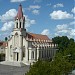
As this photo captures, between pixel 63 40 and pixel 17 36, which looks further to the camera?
pixel 63 40

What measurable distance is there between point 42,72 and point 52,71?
8.71 ft

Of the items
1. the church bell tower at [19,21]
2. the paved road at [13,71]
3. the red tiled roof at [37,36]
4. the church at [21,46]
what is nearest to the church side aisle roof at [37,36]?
the red tiled roof at [37,36]

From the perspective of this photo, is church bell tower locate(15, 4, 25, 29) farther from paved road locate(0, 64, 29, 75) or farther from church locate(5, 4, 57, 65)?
paved road locate(0, 64, 29, 75)

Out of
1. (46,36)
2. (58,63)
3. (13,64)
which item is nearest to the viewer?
(58,63)

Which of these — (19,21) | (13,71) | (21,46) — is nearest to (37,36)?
(21,46)

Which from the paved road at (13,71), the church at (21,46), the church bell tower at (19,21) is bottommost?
the paved road at (13,71)

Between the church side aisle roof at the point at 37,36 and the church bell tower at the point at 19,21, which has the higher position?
the church bell tower at the point at 19,21

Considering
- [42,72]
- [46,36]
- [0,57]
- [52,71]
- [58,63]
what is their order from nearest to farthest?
[42,72]
[52,71]
[58,63]
[0,57]
[46,36]

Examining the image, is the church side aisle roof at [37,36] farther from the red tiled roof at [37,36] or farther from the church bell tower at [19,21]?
the church bell tower at [19,21]

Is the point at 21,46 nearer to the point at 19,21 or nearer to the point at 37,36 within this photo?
the point at 19,21

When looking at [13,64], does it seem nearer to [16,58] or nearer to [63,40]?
[16,58]

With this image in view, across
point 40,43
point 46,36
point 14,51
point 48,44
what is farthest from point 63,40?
point 14,51

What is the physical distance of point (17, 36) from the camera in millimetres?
83500

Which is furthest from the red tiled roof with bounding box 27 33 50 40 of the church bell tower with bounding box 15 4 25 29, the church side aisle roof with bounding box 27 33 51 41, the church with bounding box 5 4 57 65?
the church bell tower with bounding box 15 4 25 29
